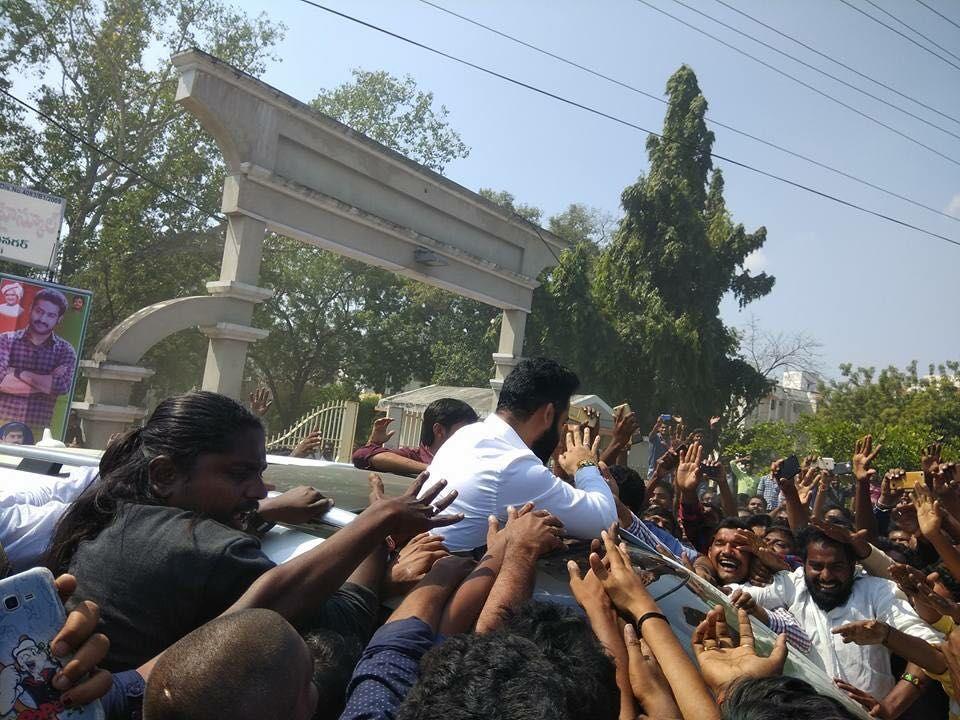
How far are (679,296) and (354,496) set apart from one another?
22.9 m

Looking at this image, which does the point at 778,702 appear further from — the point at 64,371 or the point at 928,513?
the point at 64,371

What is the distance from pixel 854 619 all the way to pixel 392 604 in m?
2.48

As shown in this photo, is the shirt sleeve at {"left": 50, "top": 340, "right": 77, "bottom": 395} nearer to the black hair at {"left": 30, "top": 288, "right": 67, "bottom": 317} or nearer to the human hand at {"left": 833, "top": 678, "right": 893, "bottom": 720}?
the black hair at {"left": 30, "top": 288, "right": 67, "bottom": 317}

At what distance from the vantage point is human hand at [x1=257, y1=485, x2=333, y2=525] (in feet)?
8.16

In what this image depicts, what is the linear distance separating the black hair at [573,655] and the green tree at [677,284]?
2224 cm

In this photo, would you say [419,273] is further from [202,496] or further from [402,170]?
[202,496]

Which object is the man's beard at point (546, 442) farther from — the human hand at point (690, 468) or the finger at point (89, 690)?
the human hand at point (690, 468)

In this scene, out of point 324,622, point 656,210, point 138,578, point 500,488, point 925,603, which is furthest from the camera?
point 656,210

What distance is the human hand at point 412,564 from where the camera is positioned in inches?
84.2

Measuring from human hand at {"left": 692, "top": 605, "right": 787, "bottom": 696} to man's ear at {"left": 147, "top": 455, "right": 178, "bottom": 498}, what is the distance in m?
1.39

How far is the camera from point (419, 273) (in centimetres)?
1105

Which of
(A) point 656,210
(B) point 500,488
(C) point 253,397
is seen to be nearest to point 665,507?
(C) point 253,397

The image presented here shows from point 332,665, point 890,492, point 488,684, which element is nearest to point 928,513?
point 890,492

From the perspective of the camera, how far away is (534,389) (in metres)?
2.89
